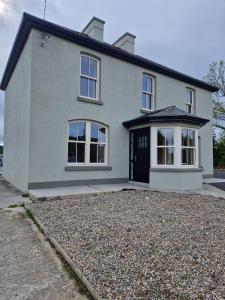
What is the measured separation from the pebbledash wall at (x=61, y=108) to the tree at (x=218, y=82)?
22.5m

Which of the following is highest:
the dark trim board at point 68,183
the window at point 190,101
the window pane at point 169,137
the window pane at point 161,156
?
the window at point 190,101

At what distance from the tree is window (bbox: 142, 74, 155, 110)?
70.2 feet

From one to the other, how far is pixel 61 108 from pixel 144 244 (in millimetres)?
7431

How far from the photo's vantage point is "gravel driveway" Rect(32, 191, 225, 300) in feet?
8.96

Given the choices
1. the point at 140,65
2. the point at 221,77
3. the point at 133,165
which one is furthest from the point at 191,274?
the point at 221,77

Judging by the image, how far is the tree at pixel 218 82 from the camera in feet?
101

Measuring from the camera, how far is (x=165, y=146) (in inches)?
405

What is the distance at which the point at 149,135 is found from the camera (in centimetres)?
1059

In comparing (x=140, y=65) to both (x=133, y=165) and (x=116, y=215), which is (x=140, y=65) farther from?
(x=116, y=215)

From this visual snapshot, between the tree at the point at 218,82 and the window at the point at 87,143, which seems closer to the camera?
the window at the point at 87,143

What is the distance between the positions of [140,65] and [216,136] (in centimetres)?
2477

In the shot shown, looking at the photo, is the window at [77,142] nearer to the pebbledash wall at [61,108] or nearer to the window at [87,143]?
the window at [87,143]

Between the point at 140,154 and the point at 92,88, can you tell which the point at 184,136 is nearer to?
the point at 140,154

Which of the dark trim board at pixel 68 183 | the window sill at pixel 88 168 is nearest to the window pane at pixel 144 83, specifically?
the window sill at pixel 88 168
